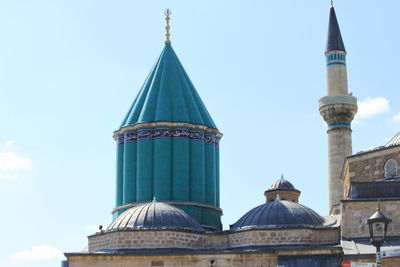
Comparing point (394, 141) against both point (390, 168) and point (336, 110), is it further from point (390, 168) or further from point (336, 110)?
point (336, 110)

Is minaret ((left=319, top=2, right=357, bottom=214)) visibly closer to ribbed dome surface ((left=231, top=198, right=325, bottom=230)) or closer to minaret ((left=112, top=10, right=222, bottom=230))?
minaret ((left=112, top=10, right=222, bottom=230))

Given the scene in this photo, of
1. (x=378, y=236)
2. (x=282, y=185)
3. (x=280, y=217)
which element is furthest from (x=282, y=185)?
(x=378, y=236)

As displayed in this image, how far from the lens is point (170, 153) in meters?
29.7

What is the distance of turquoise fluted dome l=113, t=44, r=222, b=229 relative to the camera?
2941cm

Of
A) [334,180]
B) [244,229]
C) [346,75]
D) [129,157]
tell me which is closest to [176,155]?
[129,157]

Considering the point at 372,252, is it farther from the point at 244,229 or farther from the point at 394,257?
the point at 244,229

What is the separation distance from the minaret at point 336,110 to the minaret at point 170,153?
5.39m

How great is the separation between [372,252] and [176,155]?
900 cm

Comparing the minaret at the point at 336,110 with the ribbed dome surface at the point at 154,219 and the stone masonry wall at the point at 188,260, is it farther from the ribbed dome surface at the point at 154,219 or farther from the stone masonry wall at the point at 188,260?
the stone masonry wall at the point at 188,260

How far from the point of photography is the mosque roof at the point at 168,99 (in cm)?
3020

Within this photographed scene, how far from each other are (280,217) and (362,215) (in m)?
2.45

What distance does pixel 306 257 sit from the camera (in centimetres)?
2339

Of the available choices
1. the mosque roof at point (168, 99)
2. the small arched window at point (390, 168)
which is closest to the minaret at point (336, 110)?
the mosque roof at point (168, 99)

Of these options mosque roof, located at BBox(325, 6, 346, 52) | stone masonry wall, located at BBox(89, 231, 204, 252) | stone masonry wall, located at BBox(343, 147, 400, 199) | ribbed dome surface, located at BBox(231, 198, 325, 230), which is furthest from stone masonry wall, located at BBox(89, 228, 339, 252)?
mosque roof, located at BBox(325, 6, 346, 52)
